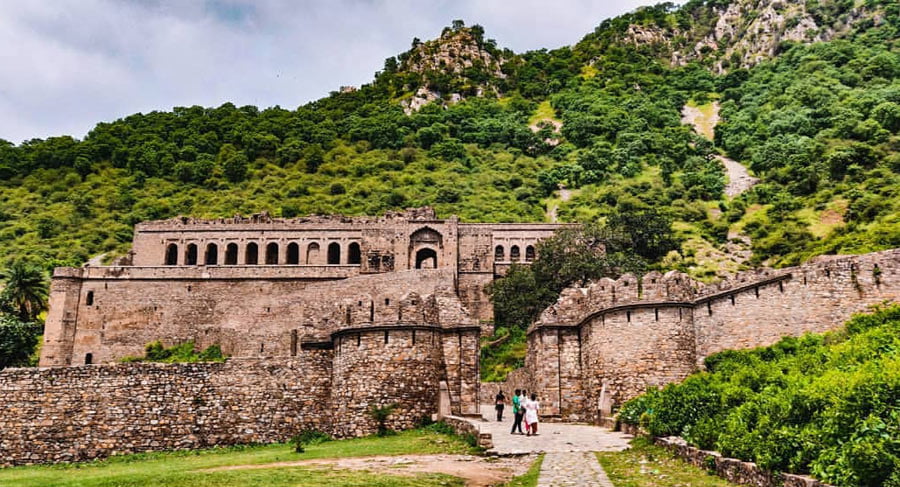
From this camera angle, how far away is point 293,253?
6306cm

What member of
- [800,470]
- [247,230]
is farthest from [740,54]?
[800,470]

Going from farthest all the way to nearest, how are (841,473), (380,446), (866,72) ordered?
1. (866,72)
2. (380,446)
3. (841,473)

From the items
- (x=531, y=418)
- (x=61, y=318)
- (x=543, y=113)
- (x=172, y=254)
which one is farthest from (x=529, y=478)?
(x=543, y=113)

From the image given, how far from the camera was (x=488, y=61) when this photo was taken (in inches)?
6216

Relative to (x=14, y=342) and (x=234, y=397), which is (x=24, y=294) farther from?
(x=234, y=397)

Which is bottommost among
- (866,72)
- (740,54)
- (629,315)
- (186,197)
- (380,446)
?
(380,446)

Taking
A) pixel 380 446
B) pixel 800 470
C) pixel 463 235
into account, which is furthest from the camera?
pixel 463 235

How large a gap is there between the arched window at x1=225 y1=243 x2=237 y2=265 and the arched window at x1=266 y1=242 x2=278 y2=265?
2.44 m

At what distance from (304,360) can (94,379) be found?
17.7 feet

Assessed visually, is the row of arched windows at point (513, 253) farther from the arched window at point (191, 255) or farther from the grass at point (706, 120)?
the grass at point (706, 120)

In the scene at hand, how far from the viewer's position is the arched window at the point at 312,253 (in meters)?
62.0

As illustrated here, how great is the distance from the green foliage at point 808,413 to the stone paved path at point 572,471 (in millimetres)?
1844

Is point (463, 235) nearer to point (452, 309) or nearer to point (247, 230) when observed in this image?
point (247, 230)

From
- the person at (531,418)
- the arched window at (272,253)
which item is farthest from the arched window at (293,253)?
the person at (531,418)
